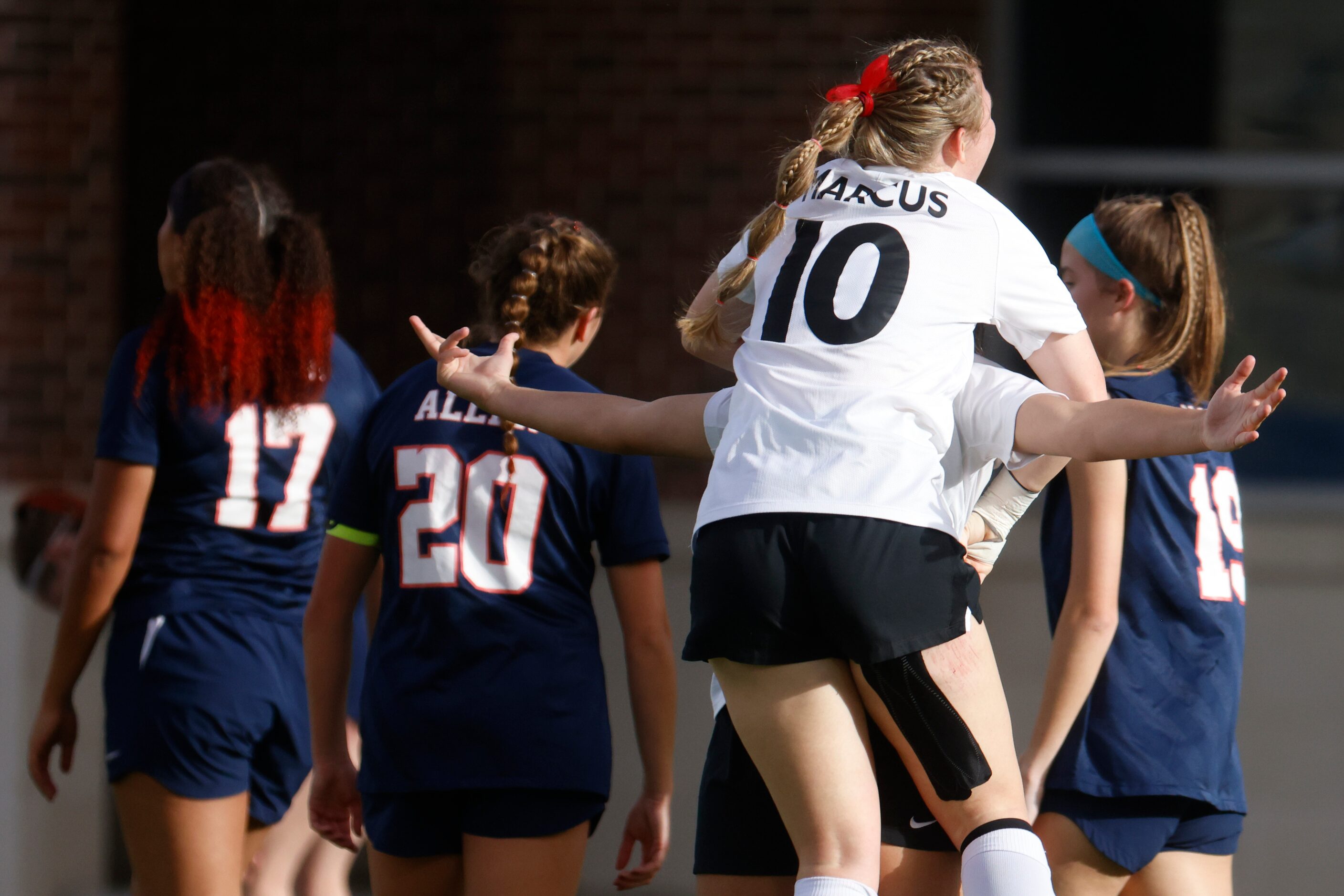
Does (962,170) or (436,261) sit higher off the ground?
(962,170)

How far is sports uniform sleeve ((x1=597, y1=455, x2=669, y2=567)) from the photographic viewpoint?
9.05 feet

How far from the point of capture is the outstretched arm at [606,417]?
2.23 m

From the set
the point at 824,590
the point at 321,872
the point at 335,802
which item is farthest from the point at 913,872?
the point at 321,872

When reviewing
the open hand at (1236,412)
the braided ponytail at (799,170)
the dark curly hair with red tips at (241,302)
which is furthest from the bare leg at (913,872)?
the dark curly hair with red tips at (241,302)

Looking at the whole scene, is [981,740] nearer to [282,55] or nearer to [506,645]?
[506,645]

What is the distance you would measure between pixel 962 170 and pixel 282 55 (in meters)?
4.11

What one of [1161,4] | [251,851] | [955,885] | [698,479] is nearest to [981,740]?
[955,885]

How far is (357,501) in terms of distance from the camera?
9.11 ft

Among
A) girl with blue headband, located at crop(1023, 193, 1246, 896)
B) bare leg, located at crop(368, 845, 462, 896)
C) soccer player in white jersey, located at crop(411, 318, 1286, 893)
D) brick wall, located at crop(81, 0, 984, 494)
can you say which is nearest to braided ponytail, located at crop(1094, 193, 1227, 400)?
girl with blue headband, located at crop(1023, 193, 1246, 896)

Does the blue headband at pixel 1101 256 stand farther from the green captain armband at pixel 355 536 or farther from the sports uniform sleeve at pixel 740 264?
the green captain armband at pixel 355 536

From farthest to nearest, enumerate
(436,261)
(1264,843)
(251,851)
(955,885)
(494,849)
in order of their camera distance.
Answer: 1. (436,261)
2. (1264,843)
3. (251,851)
4. (494,849)
5. (955,885)

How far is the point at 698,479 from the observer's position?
18.0 ft

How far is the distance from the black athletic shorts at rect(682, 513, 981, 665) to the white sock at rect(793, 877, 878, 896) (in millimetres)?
312

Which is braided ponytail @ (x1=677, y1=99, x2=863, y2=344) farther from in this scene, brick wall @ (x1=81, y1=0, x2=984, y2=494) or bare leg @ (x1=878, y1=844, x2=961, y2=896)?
brick wall @ (x1=81, y1=0, x2=984, y2=494)
